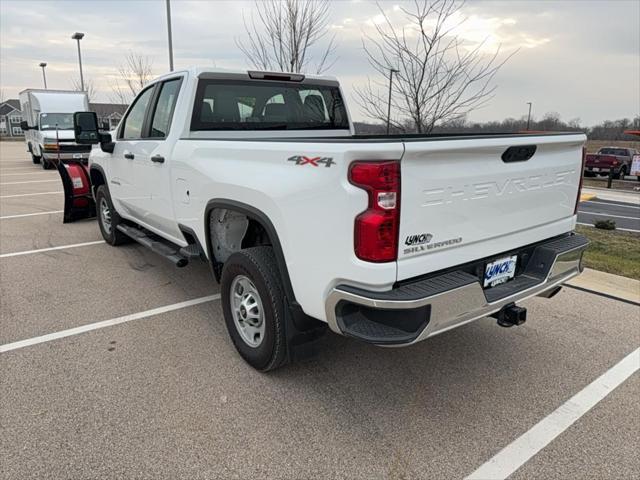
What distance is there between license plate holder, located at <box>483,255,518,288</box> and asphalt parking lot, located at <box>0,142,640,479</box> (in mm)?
779

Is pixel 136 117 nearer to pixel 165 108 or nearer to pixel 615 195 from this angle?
pixel 165 108

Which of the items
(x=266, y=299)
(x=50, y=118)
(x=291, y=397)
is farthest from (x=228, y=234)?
(x=50, y=118)

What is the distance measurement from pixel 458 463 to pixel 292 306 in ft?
4.02

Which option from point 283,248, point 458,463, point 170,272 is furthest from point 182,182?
point 458,463

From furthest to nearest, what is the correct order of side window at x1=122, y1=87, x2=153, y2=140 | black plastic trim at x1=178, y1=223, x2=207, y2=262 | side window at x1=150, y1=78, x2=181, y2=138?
side window at x1=122, y1=87, x2=153, y2=140 < side window at x1=150, y1=78, x2=181, y2=138 < black plastic trim at x1=178, y1=223, x2=207, y2=262

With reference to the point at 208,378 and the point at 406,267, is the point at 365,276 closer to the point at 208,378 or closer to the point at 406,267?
the point at 406,267

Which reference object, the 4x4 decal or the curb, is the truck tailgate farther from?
the curb

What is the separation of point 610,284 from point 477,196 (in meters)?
3.43

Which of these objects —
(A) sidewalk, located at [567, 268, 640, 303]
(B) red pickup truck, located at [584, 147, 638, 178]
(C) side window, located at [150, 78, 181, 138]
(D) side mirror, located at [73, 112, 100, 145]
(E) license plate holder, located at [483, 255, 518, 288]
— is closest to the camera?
(E) license plate holder, located at [483, 255, 518, 288]

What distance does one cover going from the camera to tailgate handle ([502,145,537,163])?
274 centimetres

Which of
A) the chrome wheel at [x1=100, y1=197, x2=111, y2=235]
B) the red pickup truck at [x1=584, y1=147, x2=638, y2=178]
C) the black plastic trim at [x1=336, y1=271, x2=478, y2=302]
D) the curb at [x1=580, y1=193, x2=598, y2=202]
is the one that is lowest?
the curb at [x1=580, y1=193, x2=598, y2=202]

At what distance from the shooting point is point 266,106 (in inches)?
174

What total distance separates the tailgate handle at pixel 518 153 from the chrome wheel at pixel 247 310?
1.74 meters

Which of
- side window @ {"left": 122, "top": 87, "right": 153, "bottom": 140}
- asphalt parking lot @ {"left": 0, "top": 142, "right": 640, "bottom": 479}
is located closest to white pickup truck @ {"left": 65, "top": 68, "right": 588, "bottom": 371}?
asphalt parking lot @ {"left": 0, "top": 142, "right": 640, "bottom": 479}
